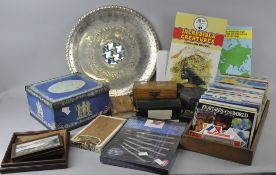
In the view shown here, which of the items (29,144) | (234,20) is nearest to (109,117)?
(29,144)

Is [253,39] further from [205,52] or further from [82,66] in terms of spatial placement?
[82,66]

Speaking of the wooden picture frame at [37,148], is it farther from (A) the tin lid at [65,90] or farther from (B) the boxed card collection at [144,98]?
(A) the tin lid at [65,90]

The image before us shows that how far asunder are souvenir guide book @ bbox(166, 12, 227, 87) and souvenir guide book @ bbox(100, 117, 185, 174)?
0.27 meters

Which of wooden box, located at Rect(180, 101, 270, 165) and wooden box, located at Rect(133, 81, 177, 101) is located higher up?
wooden box, located at Rect(133, 81, 177, 101)

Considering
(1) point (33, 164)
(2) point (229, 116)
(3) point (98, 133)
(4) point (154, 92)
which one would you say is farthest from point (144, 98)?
(1) point (33, 164)

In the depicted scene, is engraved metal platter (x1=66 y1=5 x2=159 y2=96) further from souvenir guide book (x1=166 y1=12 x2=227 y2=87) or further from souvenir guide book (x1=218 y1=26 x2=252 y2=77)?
souvenir guide book (x1=218 y1=26 x2=252 y2=77)

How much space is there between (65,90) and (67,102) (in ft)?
0.26

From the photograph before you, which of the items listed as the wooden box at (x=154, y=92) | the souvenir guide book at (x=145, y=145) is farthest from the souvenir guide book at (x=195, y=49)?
the souvenir guide book at (x=145, y=145)

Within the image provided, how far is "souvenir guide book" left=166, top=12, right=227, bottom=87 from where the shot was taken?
1196 millimetres

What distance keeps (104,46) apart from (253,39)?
0.61m

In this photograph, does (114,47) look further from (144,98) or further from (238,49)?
(238,49)

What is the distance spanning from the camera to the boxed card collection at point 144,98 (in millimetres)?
883

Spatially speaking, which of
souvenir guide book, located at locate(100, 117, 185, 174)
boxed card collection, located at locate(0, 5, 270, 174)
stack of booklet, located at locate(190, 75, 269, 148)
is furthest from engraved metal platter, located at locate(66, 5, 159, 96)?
stack of booklet, located at locate(190, 75, 269, 148)

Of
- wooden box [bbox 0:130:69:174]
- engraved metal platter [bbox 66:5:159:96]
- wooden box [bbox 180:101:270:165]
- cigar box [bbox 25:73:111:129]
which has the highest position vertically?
engraved metal platter [bbox 66:5:159:96]
